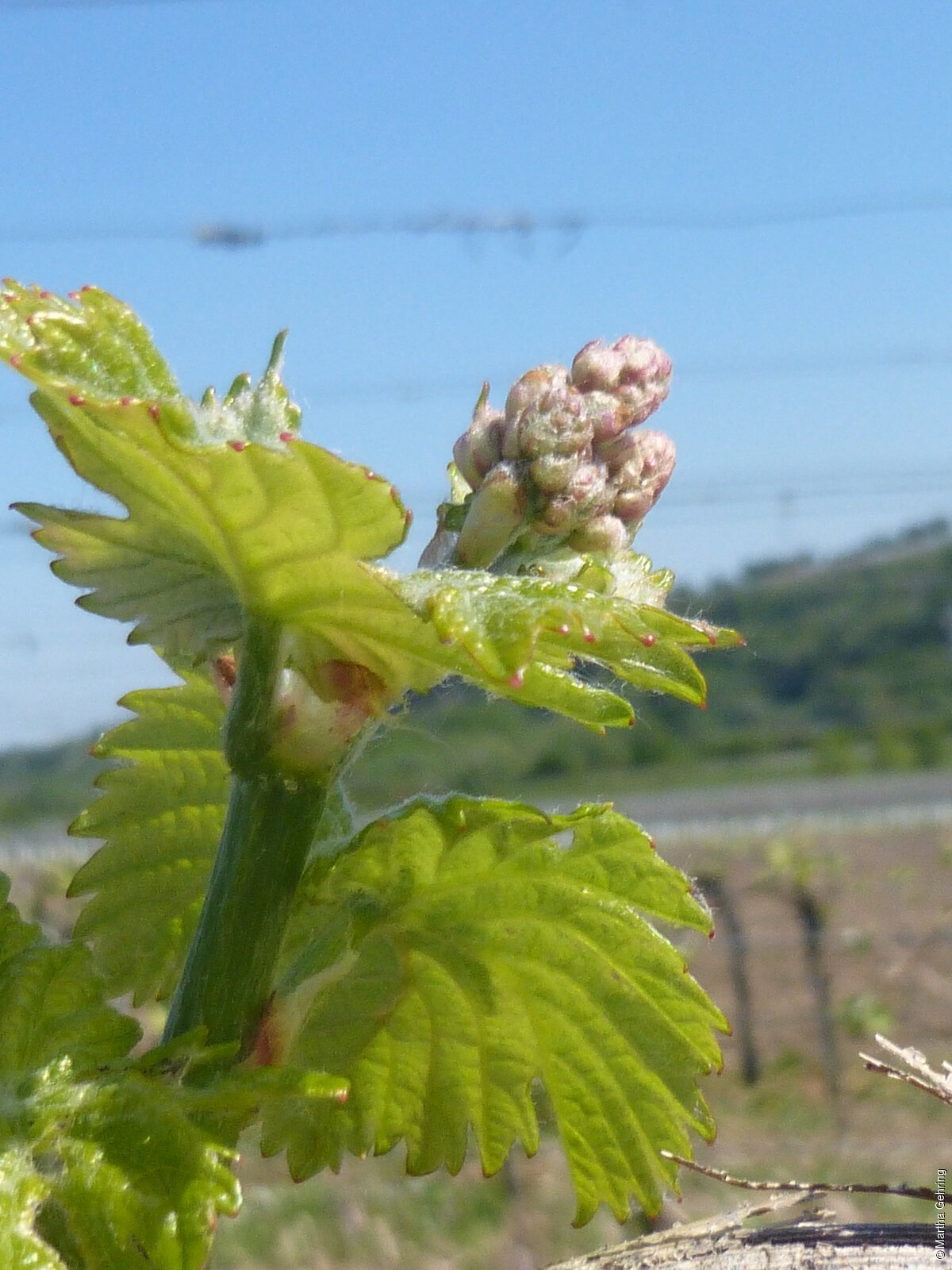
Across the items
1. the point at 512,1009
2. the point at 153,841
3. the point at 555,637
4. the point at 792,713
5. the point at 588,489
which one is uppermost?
the point at 792,713

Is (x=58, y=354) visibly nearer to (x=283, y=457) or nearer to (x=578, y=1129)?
(x=283, y=457)

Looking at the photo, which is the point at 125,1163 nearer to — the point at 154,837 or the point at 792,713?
the point at 154,837

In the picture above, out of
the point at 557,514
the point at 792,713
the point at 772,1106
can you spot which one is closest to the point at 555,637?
the point at 557,514

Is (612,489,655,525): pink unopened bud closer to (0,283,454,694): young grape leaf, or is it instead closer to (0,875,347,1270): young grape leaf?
(0,283,454,694): young grape leaf

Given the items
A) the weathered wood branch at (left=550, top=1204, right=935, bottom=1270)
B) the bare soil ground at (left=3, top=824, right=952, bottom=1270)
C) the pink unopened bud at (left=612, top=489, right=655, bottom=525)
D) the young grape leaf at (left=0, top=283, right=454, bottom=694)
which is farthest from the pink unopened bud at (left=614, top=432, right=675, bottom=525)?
the bare soil ground at (left=3, top=824, right=952, bottom=1270)

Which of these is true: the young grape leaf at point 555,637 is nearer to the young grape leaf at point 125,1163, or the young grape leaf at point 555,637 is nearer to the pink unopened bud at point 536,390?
the pink unopened bud at point 536,390

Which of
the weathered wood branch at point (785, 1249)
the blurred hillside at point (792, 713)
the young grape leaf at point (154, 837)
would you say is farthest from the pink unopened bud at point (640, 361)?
the blurred hillside at point (792, 713)
